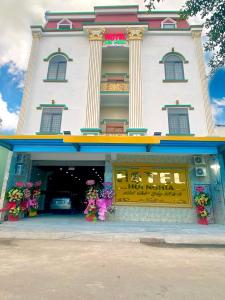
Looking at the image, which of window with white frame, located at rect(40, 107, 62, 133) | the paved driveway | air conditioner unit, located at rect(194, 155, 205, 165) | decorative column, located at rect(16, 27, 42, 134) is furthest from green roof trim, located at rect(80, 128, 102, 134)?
the paved driveway

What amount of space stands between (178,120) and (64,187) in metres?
8.51

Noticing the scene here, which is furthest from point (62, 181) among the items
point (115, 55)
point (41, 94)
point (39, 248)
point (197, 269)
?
point (197, 269)

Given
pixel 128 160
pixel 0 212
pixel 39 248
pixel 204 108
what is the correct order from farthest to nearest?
pixel 204 108, pixel 128 160, pixel 0 212, pixel 39 248

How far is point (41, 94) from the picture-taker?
12.8m

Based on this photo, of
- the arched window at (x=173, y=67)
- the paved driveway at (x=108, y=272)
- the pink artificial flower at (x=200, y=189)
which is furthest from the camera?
the arched window at (x=173, y=67)

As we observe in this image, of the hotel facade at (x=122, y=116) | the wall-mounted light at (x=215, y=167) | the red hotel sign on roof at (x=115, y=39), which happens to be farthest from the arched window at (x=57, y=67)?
the wall-mounted light at (x=215, y=167)

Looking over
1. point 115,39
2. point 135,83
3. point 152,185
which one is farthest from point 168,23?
point 152,185

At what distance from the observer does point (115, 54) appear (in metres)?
14.2

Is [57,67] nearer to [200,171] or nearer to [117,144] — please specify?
[117,144]

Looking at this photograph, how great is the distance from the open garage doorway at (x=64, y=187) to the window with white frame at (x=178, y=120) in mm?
5435

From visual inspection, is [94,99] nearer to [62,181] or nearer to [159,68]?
[159,68]

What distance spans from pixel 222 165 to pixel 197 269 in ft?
22.8

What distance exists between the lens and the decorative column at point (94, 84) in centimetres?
1180

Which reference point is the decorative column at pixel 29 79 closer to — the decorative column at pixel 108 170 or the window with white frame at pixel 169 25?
the decorative column at pixel 108 170
